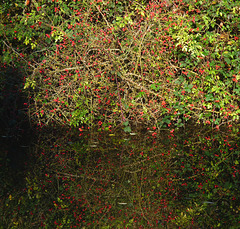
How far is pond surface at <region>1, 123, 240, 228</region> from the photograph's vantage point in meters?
3.28

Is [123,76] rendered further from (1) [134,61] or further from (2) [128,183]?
(2) [128,183]

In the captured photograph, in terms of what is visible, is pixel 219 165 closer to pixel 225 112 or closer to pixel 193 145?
→ pixel 193 145

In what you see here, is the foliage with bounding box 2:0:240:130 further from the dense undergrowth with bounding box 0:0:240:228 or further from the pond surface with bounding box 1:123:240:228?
the pond surface with bounding box 1:123:240:228

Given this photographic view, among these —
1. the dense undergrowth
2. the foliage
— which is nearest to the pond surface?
the dense undergrowth

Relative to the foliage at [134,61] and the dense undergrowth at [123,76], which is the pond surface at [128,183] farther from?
the foliage at [134,61]

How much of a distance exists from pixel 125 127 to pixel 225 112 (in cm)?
193

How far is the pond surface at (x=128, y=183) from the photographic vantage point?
3.28 metres

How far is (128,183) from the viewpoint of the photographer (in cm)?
416

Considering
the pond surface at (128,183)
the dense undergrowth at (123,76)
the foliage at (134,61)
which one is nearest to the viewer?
the pond surface at (128,183)

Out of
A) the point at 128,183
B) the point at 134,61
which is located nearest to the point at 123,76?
the point at 134,61

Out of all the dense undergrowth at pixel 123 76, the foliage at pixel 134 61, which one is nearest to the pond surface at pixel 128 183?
the dense undergrowth at pixel 123 76

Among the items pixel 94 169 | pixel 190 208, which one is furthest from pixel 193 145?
pixel 190 208

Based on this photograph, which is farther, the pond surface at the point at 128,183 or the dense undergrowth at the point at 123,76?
the dense undergrowth at the point at 123,76

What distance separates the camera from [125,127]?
6.81 meters
